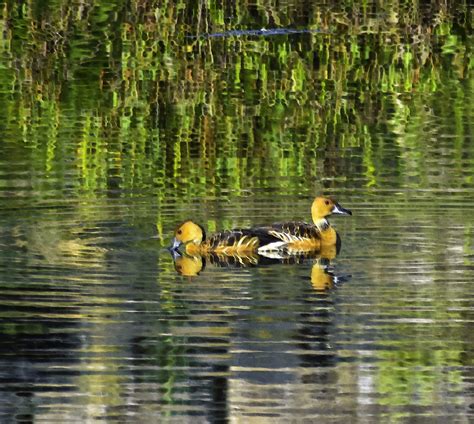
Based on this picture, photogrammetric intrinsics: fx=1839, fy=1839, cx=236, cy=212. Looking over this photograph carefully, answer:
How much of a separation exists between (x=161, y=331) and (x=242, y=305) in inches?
26.9

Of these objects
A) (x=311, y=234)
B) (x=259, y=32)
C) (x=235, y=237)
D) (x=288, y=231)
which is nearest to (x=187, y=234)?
(x=235, y=237)

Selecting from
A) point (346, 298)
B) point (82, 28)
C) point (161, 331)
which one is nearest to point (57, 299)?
point (161, 331)

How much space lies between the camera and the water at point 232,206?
899 cm

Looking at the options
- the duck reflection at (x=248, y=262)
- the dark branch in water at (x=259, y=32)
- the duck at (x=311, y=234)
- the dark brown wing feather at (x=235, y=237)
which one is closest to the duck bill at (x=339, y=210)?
the duck at (x=311, y=234)

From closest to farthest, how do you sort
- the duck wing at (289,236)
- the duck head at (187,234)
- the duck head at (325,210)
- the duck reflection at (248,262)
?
the duck reflection at (248,262) → the duck head at (187,234) → the duck wing at (289,236) → the duck head at (325,210)

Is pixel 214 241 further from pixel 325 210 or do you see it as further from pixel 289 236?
pixel 325 210

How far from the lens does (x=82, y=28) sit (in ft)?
73.6

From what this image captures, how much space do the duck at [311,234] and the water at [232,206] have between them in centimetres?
21

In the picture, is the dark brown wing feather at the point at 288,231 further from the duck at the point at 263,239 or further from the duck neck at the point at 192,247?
the duck neck at the point at 192,247

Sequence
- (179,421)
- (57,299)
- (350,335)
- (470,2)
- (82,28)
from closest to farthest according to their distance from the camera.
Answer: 1. (179,421)
2. (350,335)
3. (57,299)
4. (82,28)
5. (470,2)

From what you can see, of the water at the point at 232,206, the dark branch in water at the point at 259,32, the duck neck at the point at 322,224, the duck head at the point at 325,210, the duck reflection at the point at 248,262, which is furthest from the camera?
the dark branch in water at the point at 259,32

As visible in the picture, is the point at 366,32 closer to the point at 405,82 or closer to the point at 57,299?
the point at 405,82

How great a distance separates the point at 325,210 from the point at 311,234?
311 millimetres

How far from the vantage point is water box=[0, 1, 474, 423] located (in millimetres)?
8992
